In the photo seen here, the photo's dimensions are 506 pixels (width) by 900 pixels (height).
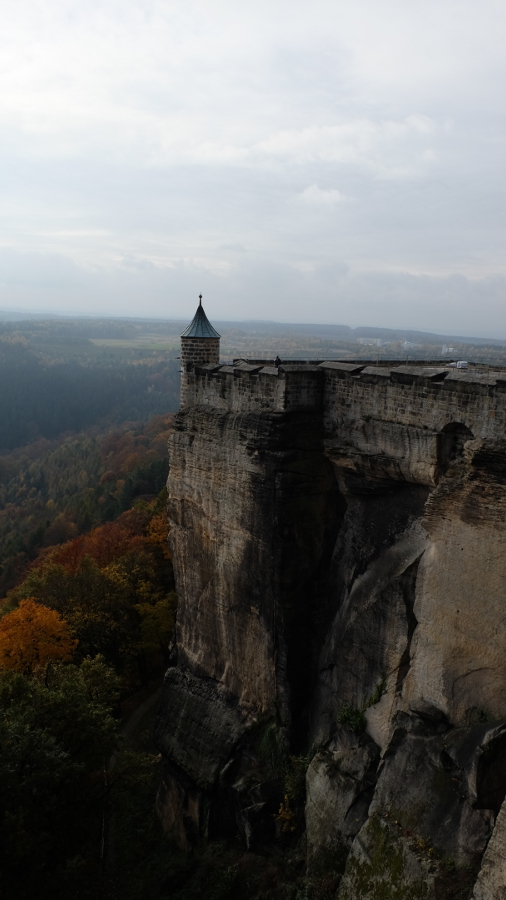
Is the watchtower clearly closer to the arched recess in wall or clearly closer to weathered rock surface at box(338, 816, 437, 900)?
the arched recess in wall

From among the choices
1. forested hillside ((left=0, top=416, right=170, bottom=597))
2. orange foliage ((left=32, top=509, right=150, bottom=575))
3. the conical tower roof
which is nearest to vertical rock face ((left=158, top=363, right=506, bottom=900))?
the conical tower roof

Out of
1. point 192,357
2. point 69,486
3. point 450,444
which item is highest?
point 192,357

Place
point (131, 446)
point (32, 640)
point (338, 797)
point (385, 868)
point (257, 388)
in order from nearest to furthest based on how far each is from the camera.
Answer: point (385, 868)
point (338, 797)
point (257, 388)
point (32, 640)
point (131, 446)

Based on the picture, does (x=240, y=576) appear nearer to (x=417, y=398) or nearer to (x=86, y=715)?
(x=86, y=715)

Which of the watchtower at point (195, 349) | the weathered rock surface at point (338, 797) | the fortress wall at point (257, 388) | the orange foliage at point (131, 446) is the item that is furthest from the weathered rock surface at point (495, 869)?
the orange foliage at point (131, 446)

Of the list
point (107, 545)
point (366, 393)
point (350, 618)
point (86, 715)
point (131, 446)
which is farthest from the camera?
point (131, 446)

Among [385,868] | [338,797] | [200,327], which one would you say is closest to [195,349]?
[200,327]

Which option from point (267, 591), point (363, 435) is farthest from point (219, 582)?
point (363, 435)
